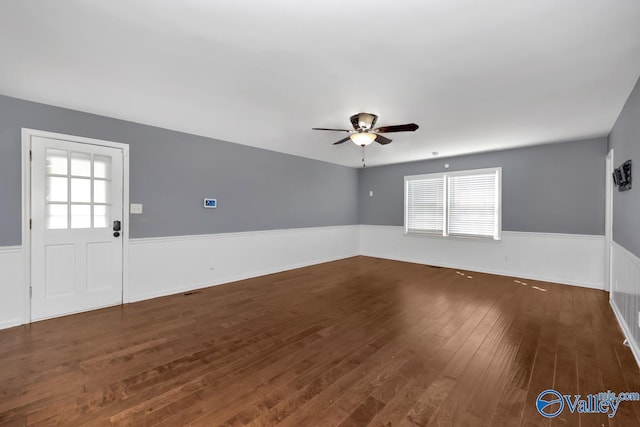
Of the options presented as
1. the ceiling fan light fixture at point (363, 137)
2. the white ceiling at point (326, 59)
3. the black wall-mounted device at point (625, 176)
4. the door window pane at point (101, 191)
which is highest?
the white ceiling at point (326, 59)

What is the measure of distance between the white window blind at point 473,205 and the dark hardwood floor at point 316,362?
1.95 m

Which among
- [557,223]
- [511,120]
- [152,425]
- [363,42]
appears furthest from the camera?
[557,223]

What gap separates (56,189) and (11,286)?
1.14 m

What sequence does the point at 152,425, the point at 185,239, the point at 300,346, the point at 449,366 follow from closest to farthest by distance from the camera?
the point at 152,425
the point at 449,366
the point at 300,346
the point at 185,239

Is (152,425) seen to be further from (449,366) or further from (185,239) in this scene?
(185,239)

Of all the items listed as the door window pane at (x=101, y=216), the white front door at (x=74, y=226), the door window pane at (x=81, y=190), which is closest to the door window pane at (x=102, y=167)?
the white front door at (x=74, y=226)

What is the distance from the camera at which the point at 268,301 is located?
3.92m

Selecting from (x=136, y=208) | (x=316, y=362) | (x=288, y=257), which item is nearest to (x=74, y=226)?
(x=136, y=208)

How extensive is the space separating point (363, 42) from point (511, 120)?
277 centimetres

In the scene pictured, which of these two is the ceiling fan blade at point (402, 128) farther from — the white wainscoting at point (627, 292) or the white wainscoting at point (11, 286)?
the white wainscoting at point (11, 286)

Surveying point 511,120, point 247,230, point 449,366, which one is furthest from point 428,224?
point 449,366

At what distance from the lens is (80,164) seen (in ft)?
11.4

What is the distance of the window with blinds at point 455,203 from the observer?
566cm

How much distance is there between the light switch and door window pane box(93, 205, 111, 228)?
0.24 m
